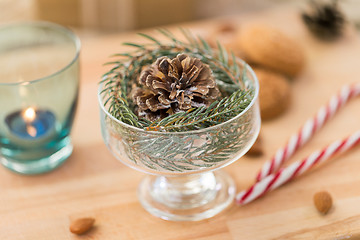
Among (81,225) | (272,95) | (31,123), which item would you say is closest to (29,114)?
(31,123)

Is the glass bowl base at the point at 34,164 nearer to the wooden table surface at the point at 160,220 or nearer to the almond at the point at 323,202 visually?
the wooden table surface at the point at 160,220

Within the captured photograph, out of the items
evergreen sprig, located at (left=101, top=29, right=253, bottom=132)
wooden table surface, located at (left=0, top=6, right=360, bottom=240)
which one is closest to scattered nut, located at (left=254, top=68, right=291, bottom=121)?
wooden table surface, located at (left=0, top=6, right=360, bottom=240)

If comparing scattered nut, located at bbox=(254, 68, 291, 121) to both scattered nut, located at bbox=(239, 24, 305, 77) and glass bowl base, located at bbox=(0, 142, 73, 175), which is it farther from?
glass bowl base, located at bbox=(0, 142, 73, 175)

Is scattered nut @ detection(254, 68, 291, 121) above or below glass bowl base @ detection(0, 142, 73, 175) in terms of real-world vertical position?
above

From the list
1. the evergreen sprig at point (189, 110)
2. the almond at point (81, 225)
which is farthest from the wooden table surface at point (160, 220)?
the evergreen sprig at point (189, 110)

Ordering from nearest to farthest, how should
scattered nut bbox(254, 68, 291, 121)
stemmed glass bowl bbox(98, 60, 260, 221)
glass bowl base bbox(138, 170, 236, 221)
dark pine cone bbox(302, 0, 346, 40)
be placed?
stemmed glass bowl bbox(98, 60, 260, 221) < glass bowl base bbox(138, 170, 236, 221) < scattered nut bbox(254, 68, 291, 121) < dark pine cone bbox(302, 0, 346, 40)

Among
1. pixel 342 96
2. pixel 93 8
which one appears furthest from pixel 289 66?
pixel 93 8
